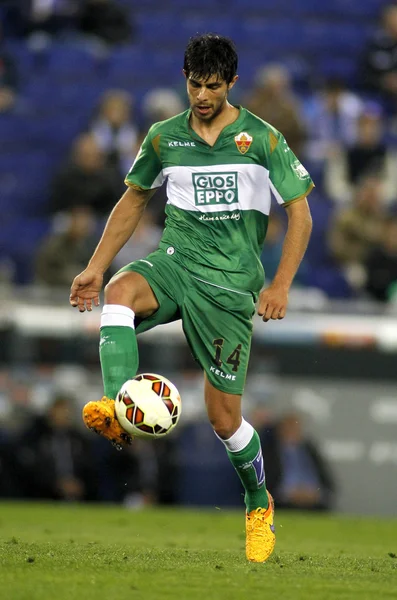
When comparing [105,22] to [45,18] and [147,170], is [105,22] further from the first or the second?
[147,170]

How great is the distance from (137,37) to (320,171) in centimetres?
385

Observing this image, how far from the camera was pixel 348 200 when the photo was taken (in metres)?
17.6

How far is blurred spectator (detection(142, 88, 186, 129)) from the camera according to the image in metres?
16.8

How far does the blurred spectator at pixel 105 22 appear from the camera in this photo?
61.3 feet

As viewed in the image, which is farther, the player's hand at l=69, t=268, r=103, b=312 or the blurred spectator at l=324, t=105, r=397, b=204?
the blurred spectator at l=324, t=105, r=397, b=204

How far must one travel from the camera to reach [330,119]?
60.6 feet

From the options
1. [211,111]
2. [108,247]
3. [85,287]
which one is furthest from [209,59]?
[85,287]

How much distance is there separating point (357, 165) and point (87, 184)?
13.7 ft

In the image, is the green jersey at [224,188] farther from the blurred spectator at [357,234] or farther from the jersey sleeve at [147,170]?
the blurred spectator at [357,234]

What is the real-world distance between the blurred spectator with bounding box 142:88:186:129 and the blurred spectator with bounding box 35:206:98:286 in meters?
2.33

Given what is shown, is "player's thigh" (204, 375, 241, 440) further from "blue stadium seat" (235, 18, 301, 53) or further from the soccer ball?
"blue stadium seat" (235, 18, 301, 53)

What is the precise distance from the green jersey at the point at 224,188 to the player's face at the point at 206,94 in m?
0.18

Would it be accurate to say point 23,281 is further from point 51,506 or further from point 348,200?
point 348,200

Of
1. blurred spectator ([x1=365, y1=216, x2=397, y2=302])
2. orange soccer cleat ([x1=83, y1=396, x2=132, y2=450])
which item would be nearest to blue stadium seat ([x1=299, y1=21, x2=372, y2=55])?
blurred spectator ([x1=365, y1=216, x2=397, y2=302])
